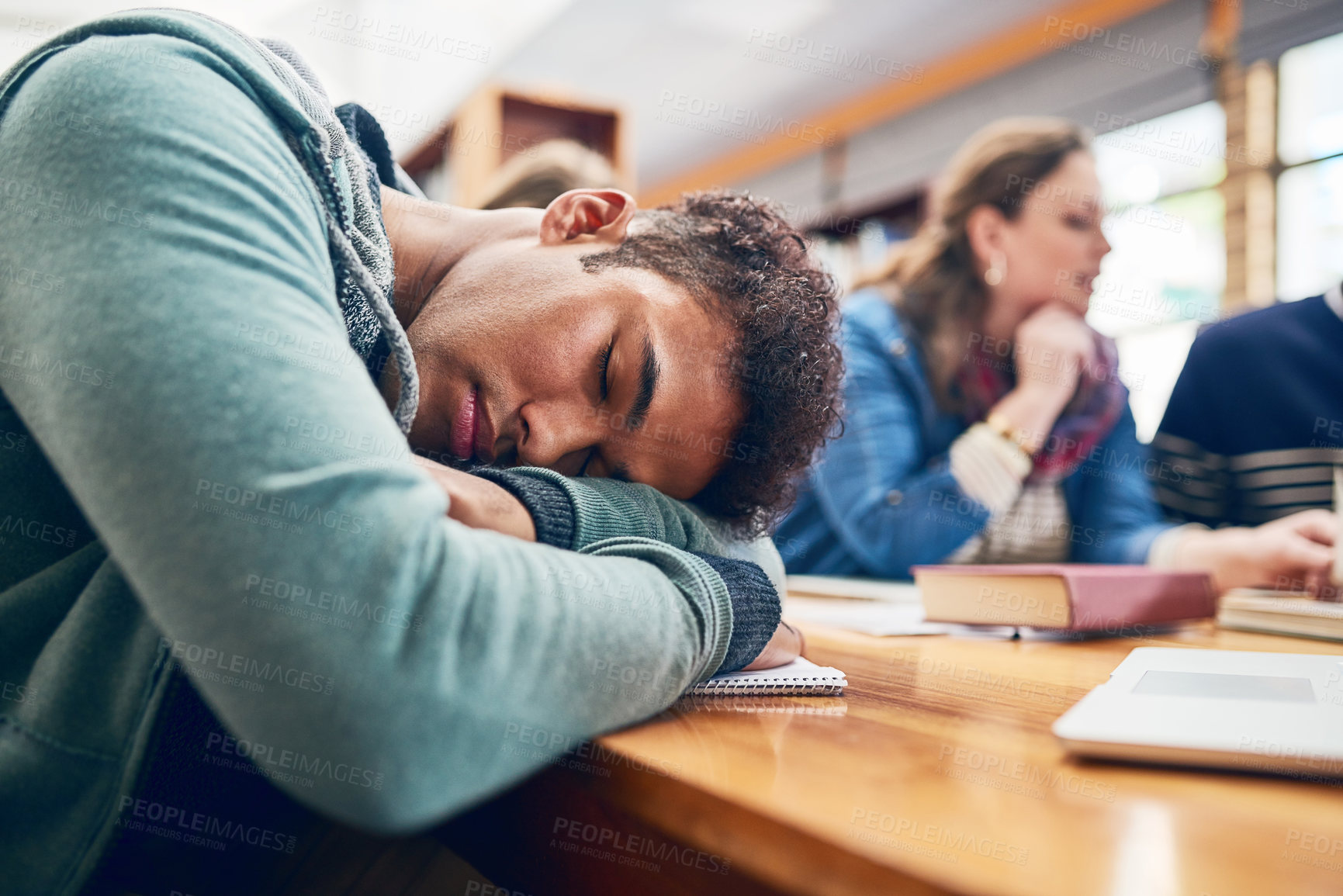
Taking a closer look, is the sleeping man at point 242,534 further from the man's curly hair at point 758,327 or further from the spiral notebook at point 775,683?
the man's curly hair at point 758,327

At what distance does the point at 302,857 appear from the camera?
1.97 ft

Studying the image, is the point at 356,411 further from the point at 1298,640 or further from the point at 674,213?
the point at 1298,640

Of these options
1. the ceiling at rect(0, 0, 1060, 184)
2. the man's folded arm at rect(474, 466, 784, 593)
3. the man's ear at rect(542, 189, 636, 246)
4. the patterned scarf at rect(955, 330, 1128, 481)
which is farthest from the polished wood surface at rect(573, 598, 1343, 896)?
the ceiling at rect(0, 0, 1060, 184)

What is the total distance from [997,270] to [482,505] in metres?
1.56

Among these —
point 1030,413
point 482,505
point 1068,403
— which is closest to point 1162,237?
point 1068,403

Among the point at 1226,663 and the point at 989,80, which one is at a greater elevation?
the point at 989,80

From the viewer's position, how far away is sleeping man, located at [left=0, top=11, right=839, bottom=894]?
1.20 ft

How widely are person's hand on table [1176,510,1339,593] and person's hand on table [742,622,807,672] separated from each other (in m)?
0.82

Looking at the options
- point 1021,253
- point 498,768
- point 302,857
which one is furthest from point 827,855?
point 1021,253

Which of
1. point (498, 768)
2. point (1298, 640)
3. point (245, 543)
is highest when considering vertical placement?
point (245, 543)

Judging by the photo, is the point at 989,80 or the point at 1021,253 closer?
the point at 1021,253

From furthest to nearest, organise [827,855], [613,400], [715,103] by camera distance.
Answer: [715,103] → [613,400] → [827,855]

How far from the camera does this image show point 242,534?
0.36m

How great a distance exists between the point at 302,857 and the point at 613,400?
1.34ft
